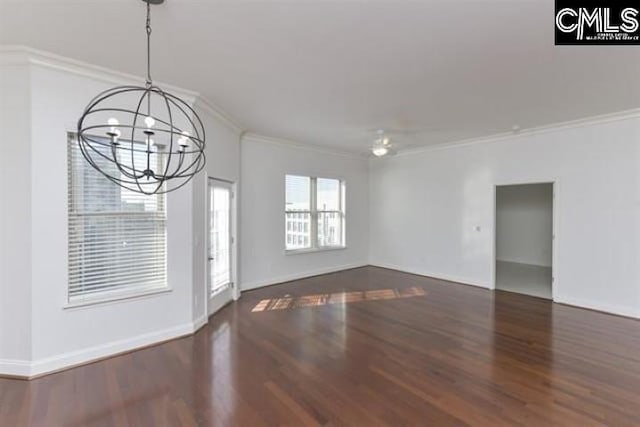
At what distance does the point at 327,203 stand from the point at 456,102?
12.8ft

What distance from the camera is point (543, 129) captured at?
17.0ft

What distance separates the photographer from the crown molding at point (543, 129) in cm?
442

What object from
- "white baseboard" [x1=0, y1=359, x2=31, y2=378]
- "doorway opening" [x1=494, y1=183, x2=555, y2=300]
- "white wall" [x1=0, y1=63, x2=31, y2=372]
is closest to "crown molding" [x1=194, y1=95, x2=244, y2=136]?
"white wall" [x1=0, y1=63, x2=31, y2=372]

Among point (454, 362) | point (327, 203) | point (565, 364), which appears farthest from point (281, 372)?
point (327, 203)

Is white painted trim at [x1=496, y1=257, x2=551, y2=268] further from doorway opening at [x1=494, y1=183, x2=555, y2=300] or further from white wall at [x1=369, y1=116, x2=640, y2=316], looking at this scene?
white wall at [x1=369, y1=116, x2=640, y2=316]

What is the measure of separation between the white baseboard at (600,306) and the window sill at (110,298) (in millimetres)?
5875

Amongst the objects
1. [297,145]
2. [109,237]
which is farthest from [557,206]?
[109,237]

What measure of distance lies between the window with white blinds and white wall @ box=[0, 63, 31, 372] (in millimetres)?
322

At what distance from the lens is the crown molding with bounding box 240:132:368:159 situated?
581 centimetres

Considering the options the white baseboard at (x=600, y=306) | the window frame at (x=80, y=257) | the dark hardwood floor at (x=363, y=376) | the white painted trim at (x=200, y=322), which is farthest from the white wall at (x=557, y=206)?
the window frame at (x=80, y=257)

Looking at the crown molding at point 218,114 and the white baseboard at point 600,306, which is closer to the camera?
the crown molding at point 218,114

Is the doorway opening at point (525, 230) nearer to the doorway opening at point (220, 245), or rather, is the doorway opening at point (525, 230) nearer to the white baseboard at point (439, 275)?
the white baseboard at point (439, 275)

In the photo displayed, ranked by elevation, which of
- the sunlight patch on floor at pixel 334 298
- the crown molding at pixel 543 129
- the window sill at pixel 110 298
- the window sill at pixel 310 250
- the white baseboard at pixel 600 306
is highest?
the crown molding at pixel 543 129

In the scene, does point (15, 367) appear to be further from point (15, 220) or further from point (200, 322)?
point (200, 322)
